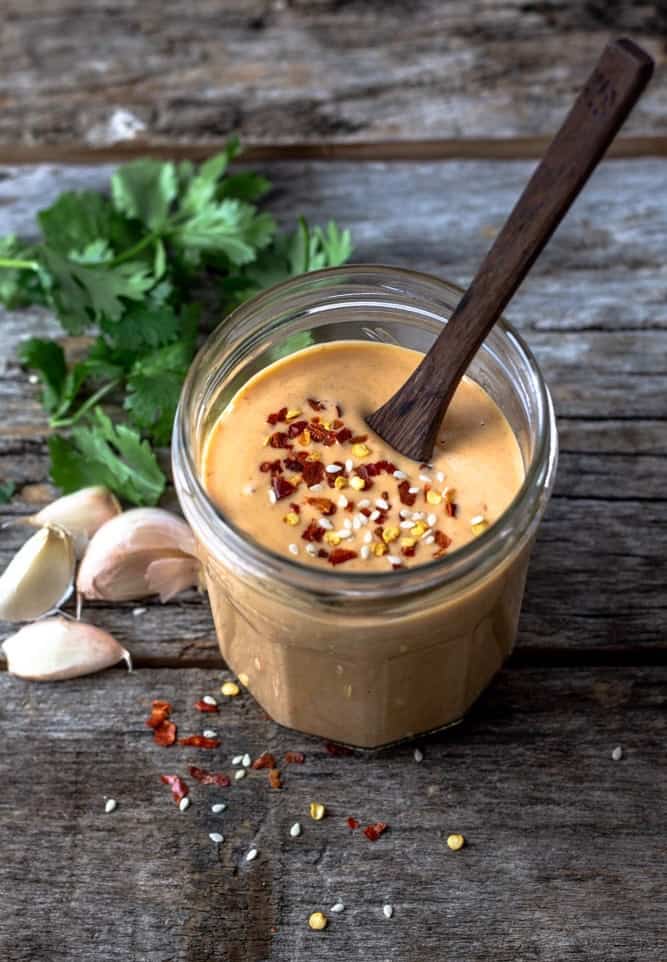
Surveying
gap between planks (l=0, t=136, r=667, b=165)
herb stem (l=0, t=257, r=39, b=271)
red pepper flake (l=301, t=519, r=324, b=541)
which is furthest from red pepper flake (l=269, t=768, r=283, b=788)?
gap between planks (l=0, t=136, r=667, b=165)

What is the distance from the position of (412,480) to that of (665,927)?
0.60 meters

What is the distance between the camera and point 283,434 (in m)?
1.45

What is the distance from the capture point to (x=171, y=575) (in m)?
1.67

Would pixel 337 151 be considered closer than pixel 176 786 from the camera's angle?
No

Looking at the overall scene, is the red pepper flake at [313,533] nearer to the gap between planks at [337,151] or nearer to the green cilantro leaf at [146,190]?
the green cilantro leaf at [146,190]

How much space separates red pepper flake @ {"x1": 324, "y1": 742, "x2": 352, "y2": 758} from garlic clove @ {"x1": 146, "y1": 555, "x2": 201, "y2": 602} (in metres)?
0.30

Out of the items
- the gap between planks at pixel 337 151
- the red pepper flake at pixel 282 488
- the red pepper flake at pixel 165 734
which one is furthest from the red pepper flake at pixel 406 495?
the gap between planks at pixel 337 151

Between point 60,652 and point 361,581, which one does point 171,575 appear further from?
point 361,581

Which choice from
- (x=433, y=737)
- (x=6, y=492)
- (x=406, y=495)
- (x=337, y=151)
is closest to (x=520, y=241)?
(x=406, y=495)

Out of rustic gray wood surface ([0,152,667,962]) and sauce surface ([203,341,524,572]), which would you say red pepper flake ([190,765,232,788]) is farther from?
sauce surface ([203,341,524,572])

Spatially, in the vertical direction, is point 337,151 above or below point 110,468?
above

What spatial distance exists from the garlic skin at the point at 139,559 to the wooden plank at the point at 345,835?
123 mm

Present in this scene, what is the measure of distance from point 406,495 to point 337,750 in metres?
0.38

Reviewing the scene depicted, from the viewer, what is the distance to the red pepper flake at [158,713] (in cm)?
157
